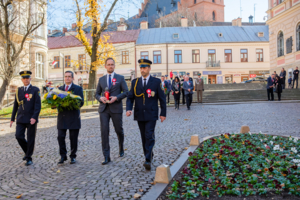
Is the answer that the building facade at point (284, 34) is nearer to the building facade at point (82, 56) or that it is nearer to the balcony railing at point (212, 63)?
the balcony railing at point (212, 63)

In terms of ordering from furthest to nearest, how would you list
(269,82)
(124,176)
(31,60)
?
(31,60) < (269,82) < (124,176)

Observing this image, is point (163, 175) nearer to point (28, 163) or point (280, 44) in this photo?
point (28, 163)

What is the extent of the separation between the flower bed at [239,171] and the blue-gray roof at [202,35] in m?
41.1

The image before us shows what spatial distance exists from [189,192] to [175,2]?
271 ft

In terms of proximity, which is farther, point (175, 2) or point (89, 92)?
point (175, 2)

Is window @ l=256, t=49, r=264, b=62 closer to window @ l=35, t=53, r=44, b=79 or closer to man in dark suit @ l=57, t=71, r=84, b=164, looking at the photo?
window @ l=35, t=53, r=44, b=79

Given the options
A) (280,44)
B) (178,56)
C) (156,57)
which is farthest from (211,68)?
(280,44)

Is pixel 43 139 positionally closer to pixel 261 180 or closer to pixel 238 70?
pixel 261 180

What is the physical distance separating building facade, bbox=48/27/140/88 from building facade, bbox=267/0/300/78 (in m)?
21.0

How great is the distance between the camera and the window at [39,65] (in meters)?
30.9

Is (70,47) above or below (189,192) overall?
above

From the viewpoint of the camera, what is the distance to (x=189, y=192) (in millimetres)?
3990

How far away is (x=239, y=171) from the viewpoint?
4898 mm


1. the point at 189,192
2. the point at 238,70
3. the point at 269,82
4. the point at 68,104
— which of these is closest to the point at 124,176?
the point at 189,192
